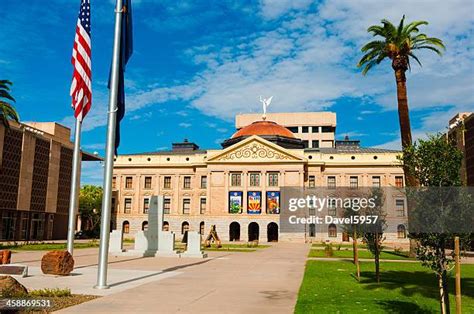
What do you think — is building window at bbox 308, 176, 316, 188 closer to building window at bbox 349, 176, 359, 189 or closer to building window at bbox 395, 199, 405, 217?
building window at bbox 349, 176, 359, 189

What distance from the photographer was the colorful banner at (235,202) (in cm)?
7688

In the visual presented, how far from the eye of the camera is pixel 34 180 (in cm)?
6347

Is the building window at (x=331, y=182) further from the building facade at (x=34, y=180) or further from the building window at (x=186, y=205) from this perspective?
the building facade at (x=34, y=180)

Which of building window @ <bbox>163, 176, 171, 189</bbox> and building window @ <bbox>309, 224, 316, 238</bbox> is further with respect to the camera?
building window @ <bbox>163, 176, 171, 189</bbox>

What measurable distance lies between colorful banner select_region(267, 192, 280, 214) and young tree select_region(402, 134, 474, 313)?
64.4 metres

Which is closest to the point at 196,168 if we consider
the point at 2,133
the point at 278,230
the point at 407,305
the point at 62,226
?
the point at 278,230

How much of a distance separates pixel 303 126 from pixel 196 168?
3762 centimetres

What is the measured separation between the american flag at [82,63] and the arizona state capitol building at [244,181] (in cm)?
5739

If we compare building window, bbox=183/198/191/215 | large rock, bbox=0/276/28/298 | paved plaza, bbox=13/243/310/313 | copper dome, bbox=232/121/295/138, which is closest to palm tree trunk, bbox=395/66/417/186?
paved plaza, bbox=13/243/310/313

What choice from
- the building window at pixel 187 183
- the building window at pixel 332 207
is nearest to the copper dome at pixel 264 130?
the building window at pixel 187 183

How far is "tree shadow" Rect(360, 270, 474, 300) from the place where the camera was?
1702cm

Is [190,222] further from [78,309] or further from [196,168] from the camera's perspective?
[78,309]

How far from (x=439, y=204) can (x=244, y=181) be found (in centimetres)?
6687

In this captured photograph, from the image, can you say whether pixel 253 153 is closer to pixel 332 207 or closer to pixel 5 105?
pixel 332 207
